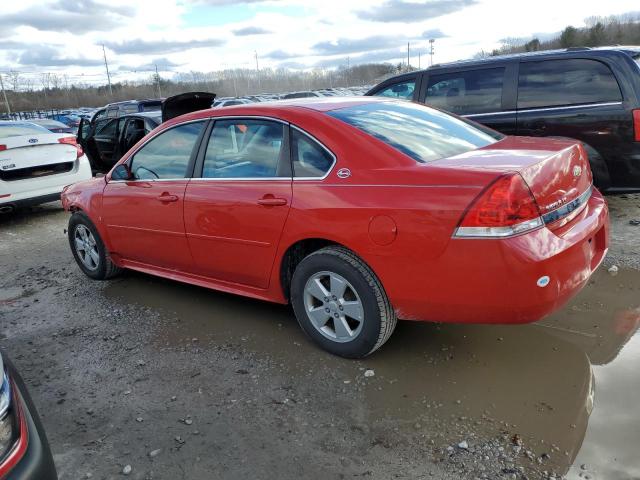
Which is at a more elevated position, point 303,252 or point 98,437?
point 303,252

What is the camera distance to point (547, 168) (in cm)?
292

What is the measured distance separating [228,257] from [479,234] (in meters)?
1.82

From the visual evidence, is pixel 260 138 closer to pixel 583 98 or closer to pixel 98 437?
pixel 98 437

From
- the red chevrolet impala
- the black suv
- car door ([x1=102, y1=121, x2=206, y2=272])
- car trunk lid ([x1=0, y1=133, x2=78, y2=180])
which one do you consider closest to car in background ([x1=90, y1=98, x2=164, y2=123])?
car trunk lid ([x1=0, y1=133, x2=78, y2=180])

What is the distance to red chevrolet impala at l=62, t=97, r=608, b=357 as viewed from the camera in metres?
2.74

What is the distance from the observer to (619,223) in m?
5.65

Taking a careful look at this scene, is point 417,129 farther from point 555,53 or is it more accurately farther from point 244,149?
point 555,53

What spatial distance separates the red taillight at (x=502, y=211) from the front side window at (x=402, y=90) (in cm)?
441

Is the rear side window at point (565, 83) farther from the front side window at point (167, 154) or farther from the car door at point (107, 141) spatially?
the car door at point (107, 141)

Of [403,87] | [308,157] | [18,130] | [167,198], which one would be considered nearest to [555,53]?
[403,87]

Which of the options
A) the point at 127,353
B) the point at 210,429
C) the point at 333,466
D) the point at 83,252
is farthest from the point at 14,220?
the point at 333,466

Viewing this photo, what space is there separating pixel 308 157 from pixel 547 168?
1.37 m

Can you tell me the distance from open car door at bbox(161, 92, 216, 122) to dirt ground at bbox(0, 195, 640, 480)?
3.98 m

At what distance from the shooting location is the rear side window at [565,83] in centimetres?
534
